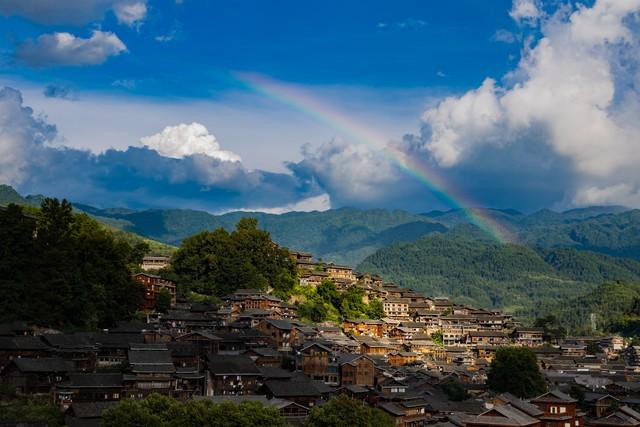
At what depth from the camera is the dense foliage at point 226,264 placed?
7988 cm

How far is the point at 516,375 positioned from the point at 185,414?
35.0 metres

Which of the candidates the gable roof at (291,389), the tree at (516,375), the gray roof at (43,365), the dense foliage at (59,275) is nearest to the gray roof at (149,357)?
the gray roof at (43,365)

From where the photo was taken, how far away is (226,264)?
8012 centimetres

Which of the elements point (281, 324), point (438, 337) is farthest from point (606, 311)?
point (281, 324)

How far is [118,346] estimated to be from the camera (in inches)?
2084

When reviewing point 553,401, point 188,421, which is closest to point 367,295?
point 553,401

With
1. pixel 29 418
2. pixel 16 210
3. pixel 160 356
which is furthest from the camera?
pixel 16 210

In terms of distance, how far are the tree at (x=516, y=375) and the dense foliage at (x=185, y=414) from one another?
2976 centimetres

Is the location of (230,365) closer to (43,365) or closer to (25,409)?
(43,365)

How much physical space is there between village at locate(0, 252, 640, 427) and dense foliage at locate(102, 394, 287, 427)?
3.81 metres

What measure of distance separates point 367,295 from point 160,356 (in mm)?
50704

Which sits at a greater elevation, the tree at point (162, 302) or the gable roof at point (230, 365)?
the tree at point (162, 302)

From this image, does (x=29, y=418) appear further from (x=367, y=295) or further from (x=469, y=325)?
(x=469, y=325)

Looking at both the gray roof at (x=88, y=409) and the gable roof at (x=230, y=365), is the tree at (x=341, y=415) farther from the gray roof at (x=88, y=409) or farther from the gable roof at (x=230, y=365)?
the gray roof at (x=88, y=409)
